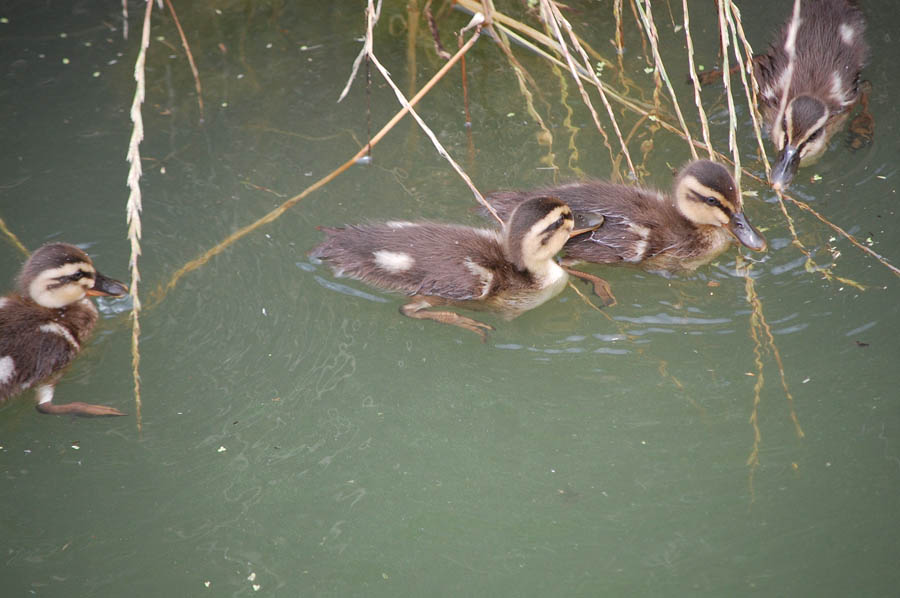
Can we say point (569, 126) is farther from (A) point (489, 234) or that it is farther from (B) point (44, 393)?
(B) point (44, 393)

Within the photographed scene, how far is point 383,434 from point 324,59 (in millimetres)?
2088

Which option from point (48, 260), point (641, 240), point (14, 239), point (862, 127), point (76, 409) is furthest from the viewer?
point (862, 127)

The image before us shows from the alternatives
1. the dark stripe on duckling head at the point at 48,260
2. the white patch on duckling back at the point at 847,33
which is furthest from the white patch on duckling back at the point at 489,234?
the white patch on duckling back at the point at 847,33

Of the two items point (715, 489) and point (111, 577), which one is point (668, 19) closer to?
point (715, 489)

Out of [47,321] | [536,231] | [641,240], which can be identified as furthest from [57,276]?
[641,240]

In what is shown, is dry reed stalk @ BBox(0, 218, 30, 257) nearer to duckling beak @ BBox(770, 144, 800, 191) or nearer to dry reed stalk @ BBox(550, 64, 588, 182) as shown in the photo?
dry reed stalk @ BBox(550, 64, 588, 182)

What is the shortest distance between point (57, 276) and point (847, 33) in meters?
3.13

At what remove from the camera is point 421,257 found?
3.03 metres

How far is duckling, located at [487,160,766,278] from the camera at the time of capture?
3098 millimetres

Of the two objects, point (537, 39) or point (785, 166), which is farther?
point (537, 39)

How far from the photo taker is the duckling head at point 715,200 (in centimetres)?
302

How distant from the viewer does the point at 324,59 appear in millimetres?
4129

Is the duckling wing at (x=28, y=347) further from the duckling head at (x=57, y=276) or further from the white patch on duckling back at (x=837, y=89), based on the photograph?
the white patch on duckling back at (x=837, y=89)

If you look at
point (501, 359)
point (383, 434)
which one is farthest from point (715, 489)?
point (383, 434)
